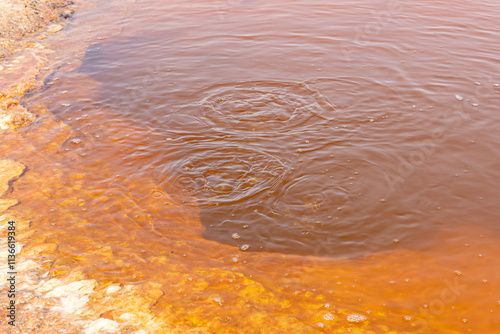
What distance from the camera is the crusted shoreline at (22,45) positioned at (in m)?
5.48

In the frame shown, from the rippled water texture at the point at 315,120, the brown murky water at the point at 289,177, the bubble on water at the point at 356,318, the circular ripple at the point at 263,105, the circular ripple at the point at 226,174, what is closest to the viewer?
the bubble on water at the point at 356,318

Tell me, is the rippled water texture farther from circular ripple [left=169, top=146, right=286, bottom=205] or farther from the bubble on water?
the bubble on water

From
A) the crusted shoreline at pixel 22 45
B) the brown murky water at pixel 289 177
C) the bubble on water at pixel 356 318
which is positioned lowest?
the bubble on water at pixel 356 318

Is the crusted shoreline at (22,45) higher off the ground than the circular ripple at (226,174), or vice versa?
the crusted shoreline at (22,45)

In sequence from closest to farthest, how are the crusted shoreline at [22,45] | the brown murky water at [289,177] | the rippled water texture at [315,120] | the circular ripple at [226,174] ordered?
the brown murky water at [289,177] < the rippled water texture at [315,120] < the circular ripple at [226,174] < the crusted shoreline at [22,45]

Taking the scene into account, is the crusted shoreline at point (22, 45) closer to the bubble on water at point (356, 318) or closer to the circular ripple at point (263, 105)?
the circular ripple at point (263, 105)

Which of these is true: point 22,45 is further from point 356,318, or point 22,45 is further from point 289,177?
point 356,318

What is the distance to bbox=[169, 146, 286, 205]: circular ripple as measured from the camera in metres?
4.03

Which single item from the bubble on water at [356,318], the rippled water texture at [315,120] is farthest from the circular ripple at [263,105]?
the bubble on water at [356,318]

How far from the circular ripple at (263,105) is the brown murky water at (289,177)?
27 millimetres

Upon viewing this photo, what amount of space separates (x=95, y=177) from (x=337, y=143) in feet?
8.48

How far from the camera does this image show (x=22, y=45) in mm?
7371

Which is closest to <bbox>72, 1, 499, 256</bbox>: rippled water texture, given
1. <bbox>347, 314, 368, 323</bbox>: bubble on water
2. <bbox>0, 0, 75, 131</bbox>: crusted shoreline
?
<bbox>347, 314, 368, 323</bbox>: bubble on water

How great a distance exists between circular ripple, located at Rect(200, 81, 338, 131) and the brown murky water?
0.03m
